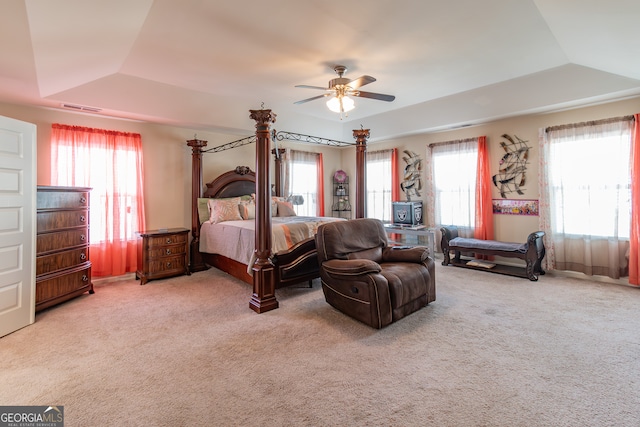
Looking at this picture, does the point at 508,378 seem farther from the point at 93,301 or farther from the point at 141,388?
the point at 93,301

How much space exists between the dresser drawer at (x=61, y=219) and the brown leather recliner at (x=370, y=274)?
10.1 ft

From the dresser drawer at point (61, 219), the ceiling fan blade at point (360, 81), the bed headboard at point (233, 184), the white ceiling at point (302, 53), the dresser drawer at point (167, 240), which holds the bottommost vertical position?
the dresser drawer at point (167, 240)

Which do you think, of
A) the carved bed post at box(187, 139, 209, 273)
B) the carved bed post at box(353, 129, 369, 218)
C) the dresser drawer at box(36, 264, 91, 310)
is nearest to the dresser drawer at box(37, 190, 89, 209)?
the dresser drawer at box(36, 264, 91, 310)

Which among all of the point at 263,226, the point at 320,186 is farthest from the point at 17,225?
the point at 320,186

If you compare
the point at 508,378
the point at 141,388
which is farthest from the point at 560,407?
the point at 141,388

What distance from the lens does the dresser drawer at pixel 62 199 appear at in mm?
3289

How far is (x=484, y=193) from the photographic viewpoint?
5.27 m

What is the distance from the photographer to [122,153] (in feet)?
15.0

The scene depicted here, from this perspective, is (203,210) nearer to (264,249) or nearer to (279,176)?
(279,176)

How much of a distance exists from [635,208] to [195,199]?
6553 millimetres

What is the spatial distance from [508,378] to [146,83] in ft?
17.0

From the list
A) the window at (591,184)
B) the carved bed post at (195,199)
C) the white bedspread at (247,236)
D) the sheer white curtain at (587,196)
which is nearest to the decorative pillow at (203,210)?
the carved bed post at (195,199)

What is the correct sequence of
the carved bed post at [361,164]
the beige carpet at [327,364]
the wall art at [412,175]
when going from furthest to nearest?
the wall art at [412,175], the carved bed post at [361,164], the beige carpet at [327,364]

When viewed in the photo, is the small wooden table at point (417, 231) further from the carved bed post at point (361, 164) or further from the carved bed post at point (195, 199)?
the carved bed post at point (195, 199)
